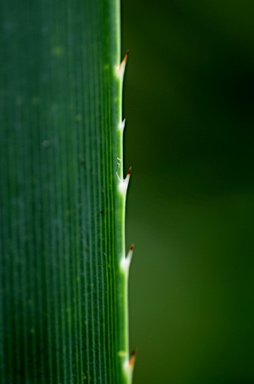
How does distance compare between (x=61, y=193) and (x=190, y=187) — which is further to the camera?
(x=190, y=187)

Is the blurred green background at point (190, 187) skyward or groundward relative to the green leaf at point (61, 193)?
skyward

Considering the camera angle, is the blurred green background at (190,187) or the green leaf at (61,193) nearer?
the green leaf at (61,193)

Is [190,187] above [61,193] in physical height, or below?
above

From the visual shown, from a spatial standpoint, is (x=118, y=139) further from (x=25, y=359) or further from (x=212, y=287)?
(x=212, y=287)
